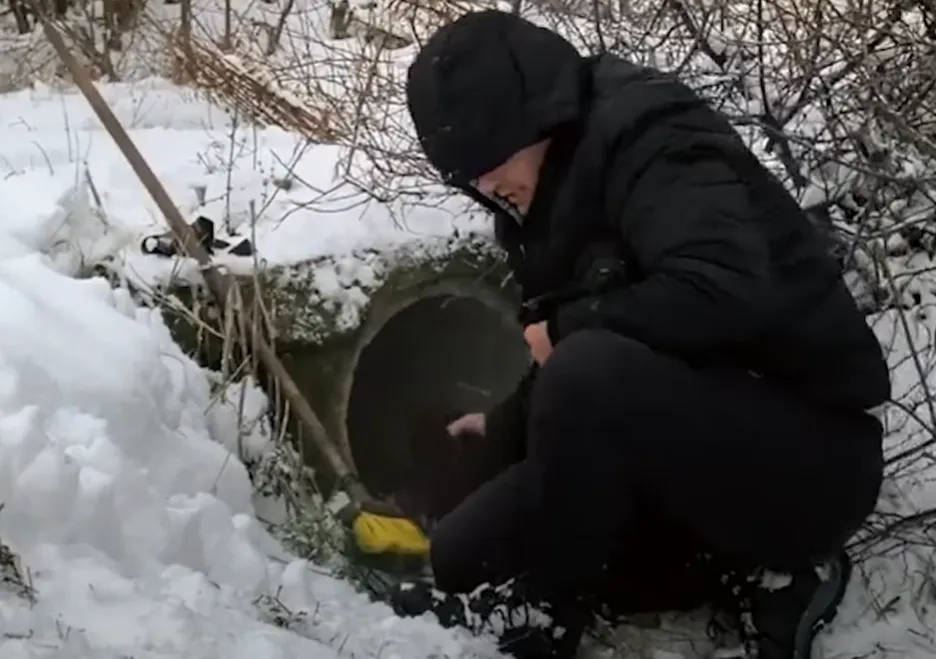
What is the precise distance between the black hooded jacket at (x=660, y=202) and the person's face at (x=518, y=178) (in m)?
0.02

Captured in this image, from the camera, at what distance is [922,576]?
94.4 inches

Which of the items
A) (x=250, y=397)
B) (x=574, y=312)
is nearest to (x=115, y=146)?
(x=250, y=397)

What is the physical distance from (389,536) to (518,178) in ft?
2.72

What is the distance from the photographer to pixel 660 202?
5.87ft

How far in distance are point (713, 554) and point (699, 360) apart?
0.37 metres

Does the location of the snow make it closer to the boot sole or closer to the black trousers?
the black trousers

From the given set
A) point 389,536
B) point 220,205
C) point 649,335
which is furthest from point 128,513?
point 220,205

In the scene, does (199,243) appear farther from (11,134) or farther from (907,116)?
(907,116)

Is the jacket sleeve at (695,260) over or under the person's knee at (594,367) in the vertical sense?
Result: over

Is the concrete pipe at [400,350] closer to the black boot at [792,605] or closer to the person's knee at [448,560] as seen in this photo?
the person's knee at [448,560]

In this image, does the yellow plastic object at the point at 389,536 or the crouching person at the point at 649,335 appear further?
the yellow plastic object at the point at 389,536

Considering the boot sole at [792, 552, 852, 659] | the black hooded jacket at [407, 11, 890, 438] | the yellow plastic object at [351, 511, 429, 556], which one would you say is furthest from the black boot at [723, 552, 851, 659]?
the yellow plastic object at [351, 511, 429, 556]

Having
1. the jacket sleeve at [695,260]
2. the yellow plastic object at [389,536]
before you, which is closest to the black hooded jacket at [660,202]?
the jacket sleeve at [695,260]

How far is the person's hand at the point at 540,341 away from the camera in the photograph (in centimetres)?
200
